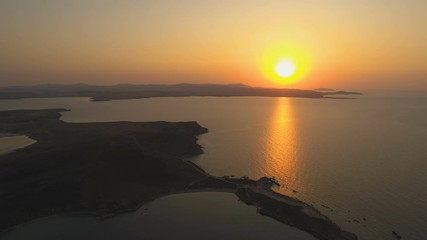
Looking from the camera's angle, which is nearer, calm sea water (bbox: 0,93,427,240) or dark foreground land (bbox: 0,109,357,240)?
dark foreground land (bbox: 0,109,357,240)

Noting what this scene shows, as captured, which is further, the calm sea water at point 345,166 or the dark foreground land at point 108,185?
the calm sea water at point 345,166

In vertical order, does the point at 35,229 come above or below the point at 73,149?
below

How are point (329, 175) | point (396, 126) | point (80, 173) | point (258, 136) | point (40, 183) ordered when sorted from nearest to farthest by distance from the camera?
point (40, 183) → point (80, 173) → point (329, 175) → point (258, 136) → point (396, 126)

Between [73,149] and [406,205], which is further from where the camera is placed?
[73,149]

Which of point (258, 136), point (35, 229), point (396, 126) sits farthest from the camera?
point (396, 126)

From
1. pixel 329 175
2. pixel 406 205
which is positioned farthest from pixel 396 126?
pixel 406 205

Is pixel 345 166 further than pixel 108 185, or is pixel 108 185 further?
pixel 345 166

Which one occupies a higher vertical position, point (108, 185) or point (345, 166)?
point (108, 185)

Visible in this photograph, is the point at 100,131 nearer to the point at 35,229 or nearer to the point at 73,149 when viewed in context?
the point at 73,149
